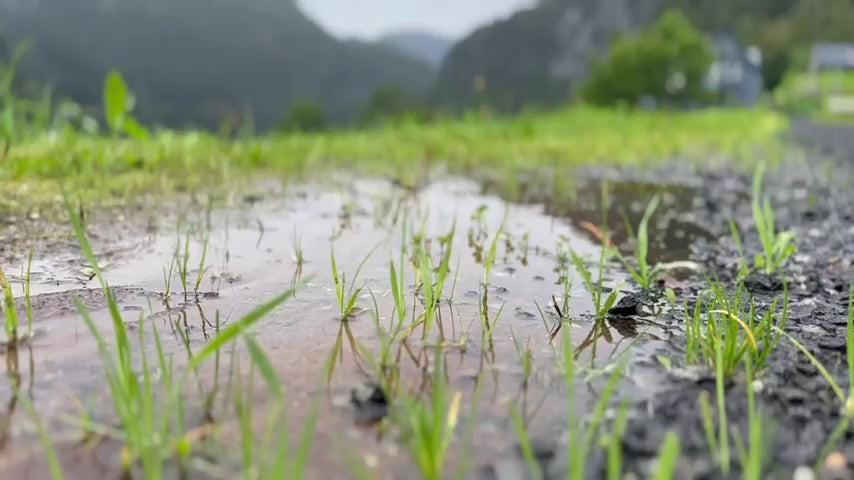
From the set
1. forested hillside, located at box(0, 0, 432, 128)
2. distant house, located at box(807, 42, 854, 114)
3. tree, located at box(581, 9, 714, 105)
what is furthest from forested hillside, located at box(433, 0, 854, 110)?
tree, located at box(581, 9, 714, 105)

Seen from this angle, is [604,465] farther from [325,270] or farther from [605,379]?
[325,270]

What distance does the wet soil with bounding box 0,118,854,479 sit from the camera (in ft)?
3.97

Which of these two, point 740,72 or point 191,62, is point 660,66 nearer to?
point 740,72

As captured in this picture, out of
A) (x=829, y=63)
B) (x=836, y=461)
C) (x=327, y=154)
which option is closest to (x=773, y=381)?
(x=836, y=461)

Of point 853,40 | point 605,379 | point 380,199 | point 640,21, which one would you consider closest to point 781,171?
point 380,199

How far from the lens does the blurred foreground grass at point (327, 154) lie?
4.18 m

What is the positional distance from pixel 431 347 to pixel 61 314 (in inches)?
42.9

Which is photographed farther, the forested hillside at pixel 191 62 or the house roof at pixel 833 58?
the forested hillside at pixel 191 62

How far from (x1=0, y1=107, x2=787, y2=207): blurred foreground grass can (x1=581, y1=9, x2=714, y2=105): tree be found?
119 feet

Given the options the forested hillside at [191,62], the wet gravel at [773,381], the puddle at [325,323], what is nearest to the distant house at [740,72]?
the wet gravel at [773,381]

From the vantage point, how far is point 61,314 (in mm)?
1800

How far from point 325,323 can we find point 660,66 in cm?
4968

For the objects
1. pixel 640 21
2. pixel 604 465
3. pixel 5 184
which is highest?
pixel 640 21

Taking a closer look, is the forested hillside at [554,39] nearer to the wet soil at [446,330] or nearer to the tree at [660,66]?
the tree at [660,66]
